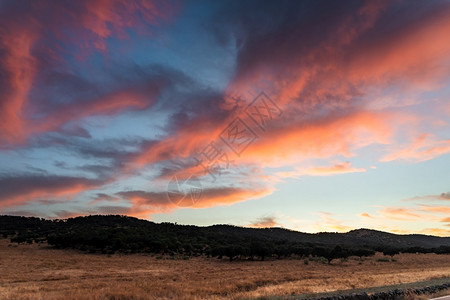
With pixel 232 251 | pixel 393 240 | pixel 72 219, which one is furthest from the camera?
pixel 393 240

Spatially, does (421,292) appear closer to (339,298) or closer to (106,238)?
(339,298)

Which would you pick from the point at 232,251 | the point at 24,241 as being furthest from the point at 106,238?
the point at 232,251

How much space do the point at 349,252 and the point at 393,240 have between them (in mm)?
130871

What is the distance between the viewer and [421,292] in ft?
58.0

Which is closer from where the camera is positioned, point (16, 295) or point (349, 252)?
point (16, 295)

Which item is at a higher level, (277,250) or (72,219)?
(72,219)

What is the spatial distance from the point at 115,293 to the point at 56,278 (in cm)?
1753

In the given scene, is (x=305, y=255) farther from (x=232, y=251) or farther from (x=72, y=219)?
(x=72, y=219)

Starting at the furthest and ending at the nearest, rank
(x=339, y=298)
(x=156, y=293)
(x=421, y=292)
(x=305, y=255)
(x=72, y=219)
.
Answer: (x=72, y=219) → (x=305, y=255) → (x=156, y=293) → (x=421, y=292) → (x=339, y=298)

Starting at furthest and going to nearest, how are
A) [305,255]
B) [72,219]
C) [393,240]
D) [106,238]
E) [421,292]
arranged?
[393,240] < [72,219] < [305,255] < [106,238] < [421,292]

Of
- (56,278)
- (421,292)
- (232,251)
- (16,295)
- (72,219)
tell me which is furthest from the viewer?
(72,219)

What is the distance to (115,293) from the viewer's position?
24531mm

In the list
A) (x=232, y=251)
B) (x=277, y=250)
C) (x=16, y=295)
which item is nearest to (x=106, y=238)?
(x=232, y=251)

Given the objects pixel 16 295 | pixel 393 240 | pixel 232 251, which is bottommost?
pixel 16 295
